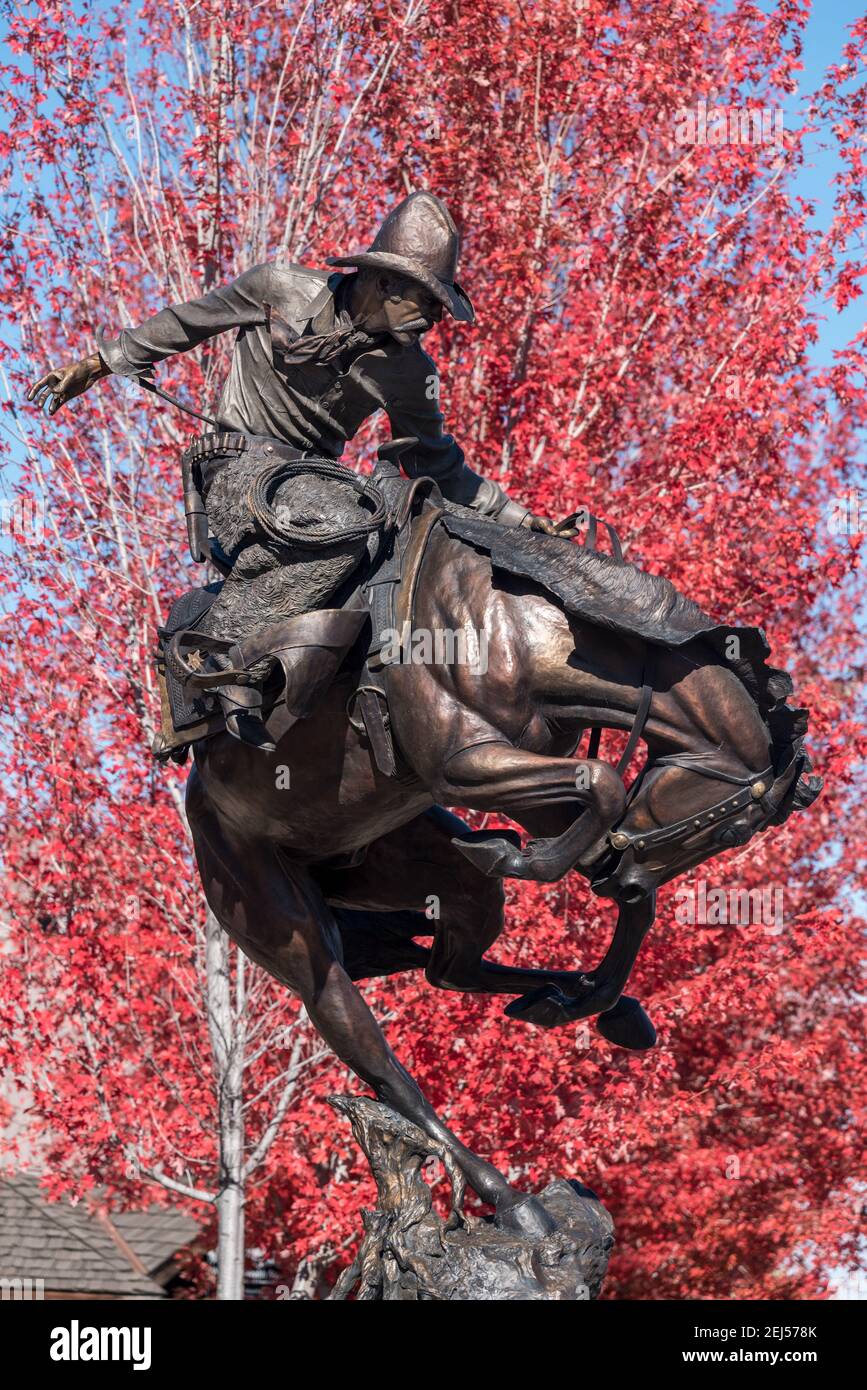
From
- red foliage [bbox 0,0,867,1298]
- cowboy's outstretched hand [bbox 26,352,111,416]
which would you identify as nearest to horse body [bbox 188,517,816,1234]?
cowboy's outstretched hand [bbox 26,352,111,416]

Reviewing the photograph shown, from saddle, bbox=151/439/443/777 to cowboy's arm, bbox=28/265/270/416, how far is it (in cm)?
56

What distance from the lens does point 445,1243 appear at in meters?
4.31

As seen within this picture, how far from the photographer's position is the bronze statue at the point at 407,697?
4027 mm

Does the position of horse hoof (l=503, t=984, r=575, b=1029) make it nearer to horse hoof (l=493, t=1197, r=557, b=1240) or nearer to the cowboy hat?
horse hoof (l=493, t=1197, r=557, b=1240)

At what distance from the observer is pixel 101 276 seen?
995 centimetres

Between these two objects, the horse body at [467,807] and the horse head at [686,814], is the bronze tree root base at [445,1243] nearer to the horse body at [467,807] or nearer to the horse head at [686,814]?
the horse body at [467,807]

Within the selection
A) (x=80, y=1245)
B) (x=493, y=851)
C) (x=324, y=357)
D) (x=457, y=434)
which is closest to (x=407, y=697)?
(x=493, y=851)

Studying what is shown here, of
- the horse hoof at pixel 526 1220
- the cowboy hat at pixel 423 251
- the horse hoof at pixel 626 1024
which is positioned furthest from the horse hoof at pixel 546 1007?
the cowboy hat at pixel 423 251

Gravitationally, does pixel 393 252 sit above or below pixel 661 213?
below

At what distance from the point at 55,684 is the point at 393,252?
5835mm

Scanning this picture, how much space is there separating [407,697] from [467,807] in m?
0.34

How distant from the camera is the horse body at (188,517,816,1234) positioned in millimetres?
4012
